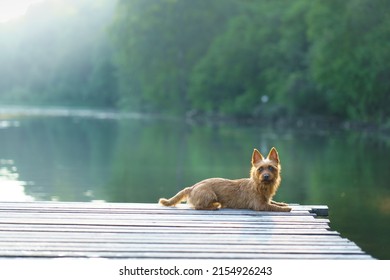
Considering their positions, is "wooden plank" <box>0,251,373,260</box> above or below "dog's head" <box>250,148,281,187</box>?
below

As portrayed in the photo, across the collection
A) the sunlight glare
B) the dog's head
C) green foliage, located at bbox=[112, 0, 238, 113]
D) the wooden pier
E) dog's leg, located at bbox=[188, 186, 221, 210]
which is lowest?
the wooden pier

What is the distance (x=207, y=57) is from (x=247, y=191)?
159ft

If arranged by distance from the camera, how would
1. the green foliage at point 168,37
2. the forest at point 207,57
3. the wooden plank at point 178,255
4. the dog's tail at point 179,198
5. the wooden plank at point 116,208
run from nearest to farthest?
the wooden plank at point 178,255 → the wooden plank at point 116,208 → the dog's tail at point 179,198 → the forest at point 207,57 → the green foliage at point 168,37

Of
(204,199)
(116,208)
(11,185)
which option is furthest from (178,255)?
(11,185)

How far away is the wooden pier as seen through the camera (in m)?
6.21

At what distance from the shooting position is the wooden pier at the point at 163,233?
621cm

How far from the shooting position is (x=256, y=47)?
2048 inches

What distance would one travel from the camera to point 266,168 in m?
7.81

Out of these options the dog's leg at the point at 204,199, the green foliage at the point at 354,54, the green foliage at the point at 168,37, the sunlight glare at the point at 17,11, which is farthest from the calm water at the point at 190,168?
the sunlight glare at the point at 17,11

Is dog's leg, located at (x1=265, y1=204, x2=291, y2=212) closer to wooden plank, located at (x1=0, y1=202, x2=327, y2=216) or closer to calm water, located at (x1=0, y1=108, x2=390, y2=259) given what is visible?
wooden plank, located at (x1=0, y1=202, x2=327, y2=216)

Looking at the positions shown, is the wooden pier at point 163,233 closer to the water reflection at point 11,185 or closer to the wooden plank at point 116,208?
A: the wooden plank at point 116,208

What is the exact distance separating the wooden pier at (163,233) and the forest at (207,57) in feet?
105

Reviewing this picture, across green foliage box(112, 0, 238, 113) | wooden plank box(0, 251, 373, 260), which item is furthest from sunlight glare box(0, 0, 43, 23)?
wooden plank box(0, 251, 373, 260)
